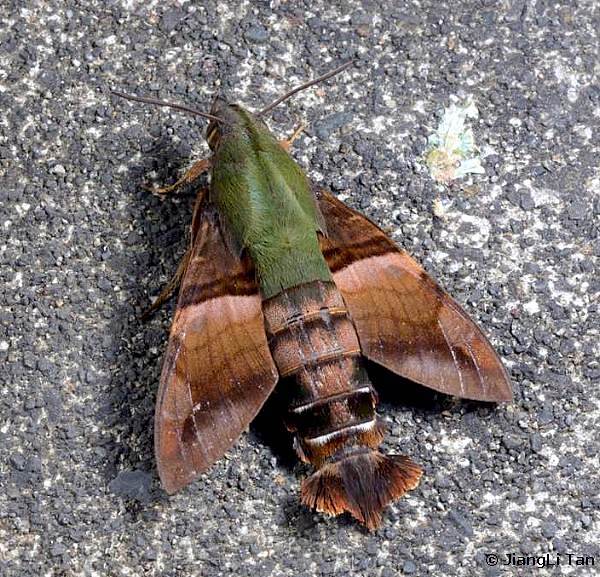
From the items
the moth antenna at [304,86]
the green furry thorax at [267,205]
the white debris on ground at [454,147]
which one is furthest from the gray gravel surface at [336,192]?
the green furry thorax at [267,205]

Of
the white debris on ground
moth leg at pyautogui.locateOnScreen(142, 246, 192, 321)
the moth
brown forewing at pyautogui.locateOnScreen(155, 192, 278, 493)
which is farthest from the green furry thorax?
the white debris on ground

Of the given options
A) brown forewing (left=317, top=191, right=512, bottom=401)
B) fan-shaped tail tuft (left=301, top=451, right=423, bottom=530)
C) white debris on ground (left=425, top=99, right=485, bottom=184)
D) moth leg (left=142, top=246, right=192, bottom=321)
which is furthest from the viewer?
white debris on ground (left=425, top=99, right=485, bottom=184)

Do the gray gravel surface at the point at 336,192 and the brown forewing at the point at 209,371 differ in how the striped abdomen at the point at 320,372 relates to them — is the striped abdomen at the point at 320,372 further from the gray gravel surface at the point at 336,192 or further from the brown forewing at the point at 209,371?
the gray gravel surface at the point at 336,192

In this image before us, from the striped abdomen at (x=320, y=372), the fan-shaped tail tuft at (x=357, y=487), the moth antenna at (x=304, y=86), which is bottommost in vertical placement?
the fan-shaped tail tuft at (x=357, y=487)

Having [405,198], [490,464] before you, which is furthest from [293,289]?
[490,464]

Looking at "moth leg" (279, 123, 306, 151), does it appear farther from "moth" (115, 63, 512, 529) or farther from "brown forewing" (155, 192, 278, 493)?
"brown forewing" (155, 192, 278, 493)

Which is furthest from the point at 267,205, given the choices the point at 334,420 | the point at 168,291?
the point at 334,420
